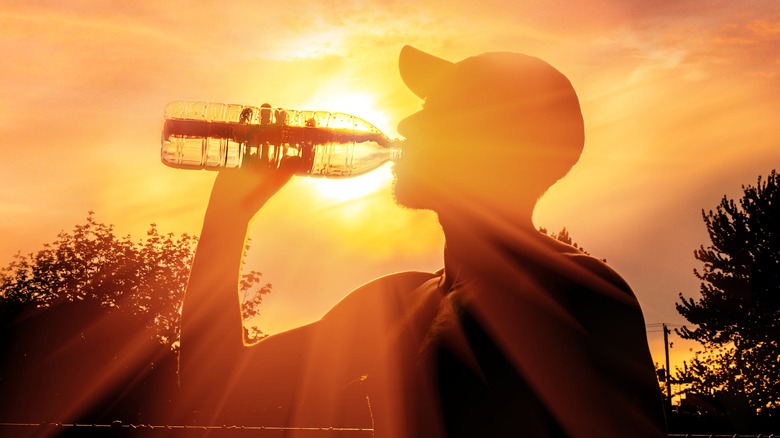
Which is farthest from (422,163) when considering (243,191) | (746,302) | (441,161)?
(746,302)

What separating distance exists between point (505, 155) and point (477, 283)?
1.11 feet

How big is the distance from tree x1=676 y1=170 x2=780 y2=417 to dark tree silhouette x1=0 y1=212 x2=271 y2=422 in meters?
25.8

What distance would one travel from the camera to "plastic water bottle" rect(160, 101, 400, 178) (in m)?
2.85

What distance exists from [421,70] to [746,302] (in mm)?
38582

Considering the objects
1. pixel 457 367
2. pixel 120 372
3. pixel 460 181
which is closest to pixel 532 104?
pixel 460 181

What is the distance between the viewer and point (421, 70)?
236 cm

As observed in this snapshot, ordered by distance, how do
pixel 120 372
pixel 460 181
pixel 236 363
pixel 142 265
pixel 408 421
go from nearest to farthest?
1. pixel 408 421
2. pixel 460 181
3. pixel 236 363
4. pixel 120 372
5. pixel 142 265

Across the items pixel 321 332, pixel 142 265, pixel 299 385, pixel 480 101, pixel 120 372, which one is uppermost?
pixel 480 101

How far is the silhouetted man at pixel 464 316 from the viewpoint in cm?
182

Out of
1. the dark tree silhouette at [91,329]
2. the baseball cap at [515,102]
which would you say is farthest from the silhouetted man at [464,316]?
the dark tree silhouette at [91,329]

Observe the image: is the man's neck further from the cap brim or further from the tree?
the tree

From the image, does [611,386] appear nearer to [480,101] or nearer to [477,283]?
[477,283]

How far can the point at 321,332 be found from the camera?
2.43 meters

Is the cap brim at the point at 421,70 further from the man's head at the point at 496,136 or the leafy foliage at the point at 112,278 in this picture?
the leafy foliage at the point at 112,278
